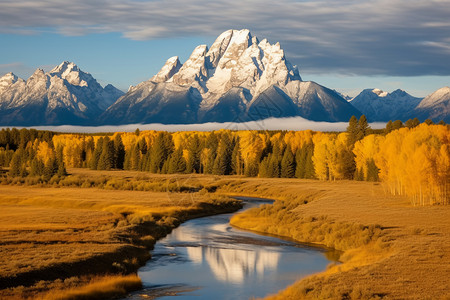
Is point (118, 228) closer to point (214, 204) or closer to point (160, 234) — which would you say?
point (160, 234)

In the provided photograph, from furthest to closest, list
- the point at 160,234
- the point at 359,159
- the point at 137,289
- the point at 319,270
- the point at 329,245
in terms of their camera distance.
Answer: the point at 359,159
the point at 160,234
the point at 329,245
the point at 319,270
the point at 137,289

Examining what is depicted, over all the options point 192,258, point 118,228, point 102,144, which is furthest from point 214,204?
point 102,144

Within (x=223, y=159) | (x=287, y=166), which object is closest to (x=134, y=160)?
(x=223, y=159)

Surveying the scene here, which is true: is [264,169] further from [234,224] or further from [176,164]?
[234,224]

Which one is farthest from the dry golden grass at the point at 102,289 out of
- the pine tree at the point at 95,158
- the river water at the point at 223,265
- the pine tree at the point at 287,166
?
the pine tree at the point at 95,158

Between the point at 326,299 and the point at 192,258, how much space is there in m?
20.0

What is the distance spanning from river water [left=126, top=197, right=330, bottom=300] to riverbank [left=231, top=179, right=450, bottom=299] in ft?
9.81

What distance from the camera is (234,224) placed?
73.4 metres

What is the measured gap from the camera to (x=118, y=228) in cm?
5859

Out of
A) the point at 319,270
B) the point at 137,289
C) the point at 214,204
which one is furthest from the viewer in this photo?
the point at 214,204

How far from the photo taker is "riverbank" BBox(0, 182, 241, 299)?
1391 inches

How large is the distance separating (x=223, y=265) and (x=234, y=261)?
76.4 inches

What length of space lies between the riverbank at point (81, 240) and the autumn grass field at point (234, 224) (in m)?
0.08

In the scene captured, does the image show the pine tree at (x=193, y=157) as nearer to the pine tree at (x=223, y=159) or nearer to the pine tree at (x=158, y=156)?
the pine tree at (x=223, y=159)
